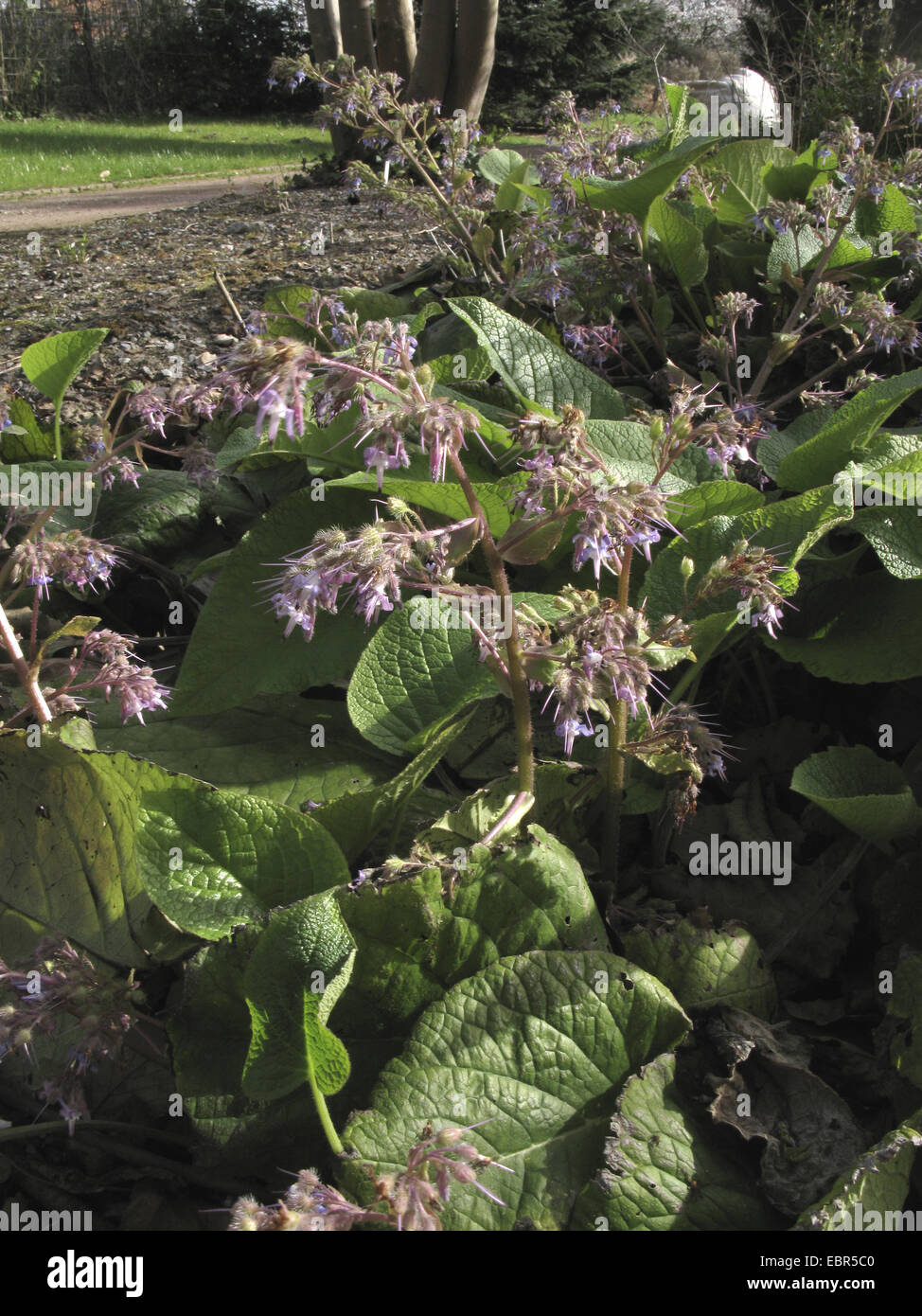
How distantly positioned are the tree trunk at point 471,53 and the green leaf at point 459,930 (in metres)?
10.1

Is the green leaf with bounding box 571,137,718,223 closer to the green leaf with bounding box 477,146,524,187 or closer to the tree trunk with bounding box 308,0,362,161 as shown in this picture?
the green leaf with bounding box 477,146,524,187

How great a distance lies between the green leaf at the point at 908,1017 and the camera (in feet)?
4.82

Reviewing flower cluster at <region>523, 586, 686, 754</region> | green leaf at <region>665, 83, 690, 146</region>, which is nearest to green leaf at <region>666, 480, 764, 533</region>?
flower cluster at <region>523, 586, 686, 754</region>

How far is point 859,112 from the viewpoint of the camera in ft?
19.0

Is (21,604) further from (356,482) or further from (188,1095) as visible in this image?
(188,1095)

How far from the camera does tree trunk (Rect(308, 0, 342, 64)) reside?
1099cm

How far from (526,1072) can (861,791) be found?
2.62 feet

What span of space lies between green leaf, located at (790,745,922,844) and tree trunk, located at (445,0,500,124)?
9.76 metres

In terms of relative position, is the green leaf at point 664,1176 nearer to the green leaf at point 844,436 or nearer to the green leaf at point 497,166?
the green leaf at point 844,436

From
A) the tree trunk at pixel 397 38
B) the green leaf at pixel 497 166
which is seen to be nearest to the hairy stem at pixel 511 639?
the green leaf at pixel 497 166

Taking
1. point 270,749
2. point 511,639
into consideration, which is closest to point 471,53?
point 270,749

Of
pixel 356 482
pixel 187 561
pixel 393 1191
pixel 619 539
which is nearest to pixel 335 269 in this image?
pixel 187 561

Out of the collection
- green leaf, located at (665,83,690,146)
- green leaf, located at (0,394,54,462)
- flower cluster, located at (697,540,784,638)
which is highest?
green leaf, located at (665,83,690,146)

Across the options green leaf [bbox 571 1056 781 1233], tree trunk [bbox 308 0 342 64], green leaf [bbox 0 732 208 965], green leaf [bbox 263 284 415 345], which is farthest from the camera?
tree trunk [bbox 308 0 342 64]
